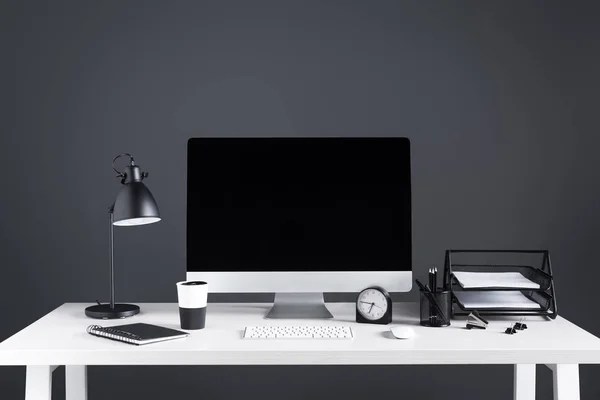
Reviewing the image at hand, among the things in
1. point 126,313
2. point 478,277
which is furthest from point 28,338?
point 478,277

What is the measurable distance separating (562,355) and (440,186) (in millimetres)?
1138

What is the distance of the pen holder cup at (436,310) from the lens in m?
1.88

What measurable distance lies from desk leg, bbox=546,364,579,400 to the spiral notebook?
986 mm

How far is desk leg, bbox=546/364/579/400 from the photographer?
1.62m

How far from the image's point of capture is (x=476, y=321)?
1.88m

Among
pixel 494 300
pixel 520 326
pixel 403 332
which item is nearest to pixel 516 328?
pixel 520 326

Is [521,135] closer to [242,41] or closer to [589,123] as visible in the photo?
[589,123]

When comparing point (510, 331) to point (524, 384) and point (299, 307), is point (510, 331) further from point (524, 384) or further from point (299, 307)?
point (299, 307)

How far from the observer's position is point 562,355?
161cm

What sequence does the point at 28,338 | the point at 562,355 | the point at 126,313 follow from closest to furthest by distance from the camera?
the point at 562,355
the point at 28,338
the point at 126,313

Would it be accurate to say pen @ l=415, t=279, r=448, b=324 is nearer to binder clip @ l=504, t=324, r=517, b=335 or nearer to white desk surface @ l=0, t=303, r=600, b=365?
white desk surface @ l=0, t=303, r=600, b=365

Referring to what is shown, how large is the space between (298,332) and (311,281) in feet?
1.01

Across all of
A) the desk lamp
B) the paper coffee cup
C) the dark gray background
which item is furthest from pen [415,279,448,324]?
the desk lamp

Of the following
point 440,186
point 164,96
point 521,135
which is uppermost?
point 164,96
